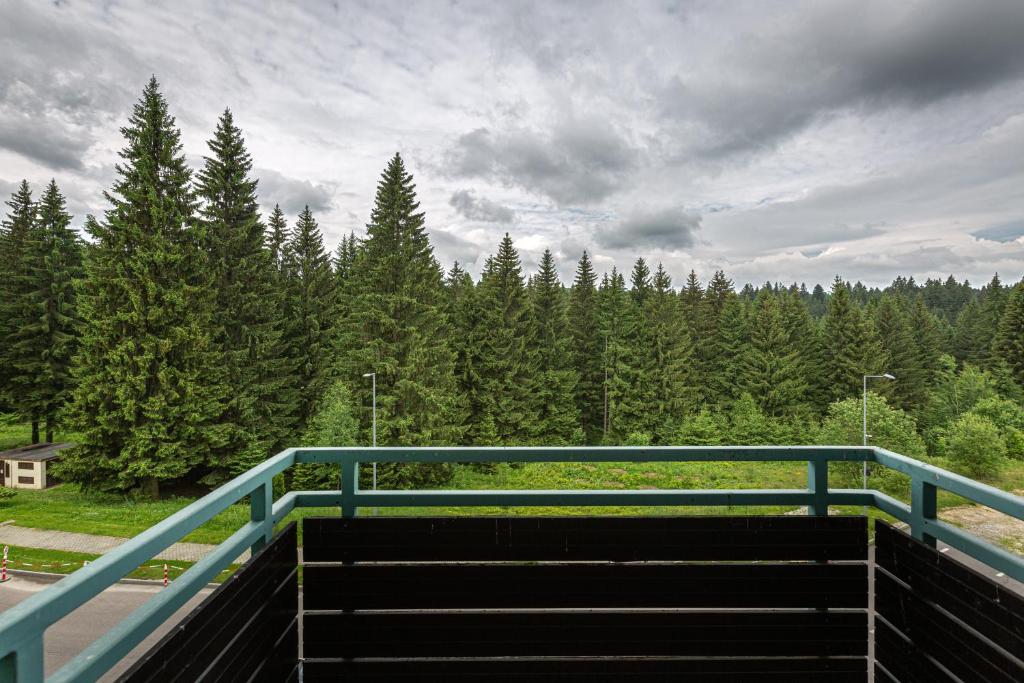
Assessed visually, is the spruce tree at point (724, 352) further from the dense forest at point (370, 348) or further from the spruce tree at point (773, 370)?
the spruce tree at point (773, 370)

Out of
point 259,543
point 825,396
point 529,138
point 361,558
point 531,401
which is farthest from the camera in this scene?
point 825,396

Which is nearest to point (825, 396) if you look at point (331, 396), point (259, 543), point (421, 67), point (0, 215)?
point (331, 396)

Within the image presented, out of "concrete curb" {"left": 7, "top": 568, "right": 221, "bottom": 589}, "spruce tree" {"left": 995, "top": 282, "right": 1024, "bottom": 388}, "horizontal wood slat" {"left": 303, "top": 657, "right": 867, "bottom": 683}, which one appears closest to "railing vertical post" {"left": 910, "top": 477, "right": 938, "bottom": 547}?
"horizontal wood slat" {"left": 303, "top": 657, "right": 867, "bottom": 683}

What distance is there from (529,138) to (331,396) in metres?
11.1

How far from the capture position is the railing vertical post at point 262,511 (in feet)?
5.96

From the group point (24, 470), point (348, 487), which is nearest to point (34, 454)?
point (24, 470)

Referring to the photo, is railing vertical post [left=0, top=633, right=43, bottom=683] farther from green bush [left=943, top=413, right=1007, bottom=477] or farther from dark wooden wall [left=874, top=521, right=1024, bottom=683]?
green bush [left=943, top=413, right=1007, bottom=477]

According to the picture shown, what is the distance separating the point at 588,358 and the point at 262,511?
2871 cm

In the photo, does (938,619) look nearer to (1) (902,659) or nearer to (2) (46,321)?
(1) (902,659)

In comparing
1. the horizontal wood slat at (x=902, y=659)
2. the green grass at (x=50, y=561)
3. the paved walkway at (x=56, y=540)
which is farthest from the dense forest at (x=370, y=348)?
the horizontal wood slat at (x=902, y=659)

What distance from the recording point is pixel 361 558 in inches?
82.0

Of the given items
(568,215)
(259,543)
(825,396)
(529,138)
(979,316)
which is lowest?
(825,396)

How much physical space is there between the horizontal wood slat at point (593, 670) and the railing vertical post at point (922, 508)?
66 centimetres

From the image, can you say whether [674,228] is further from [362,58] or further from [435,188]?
[362,58]
